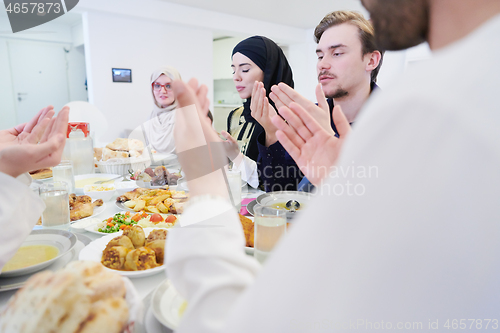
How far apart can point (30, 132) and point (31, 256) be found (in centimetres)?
Result: 45

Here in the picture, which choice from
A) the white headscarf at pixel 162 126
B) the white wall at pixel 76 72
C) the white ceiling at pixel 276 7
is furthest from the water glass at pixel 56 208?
the white wall at pixel 76 72

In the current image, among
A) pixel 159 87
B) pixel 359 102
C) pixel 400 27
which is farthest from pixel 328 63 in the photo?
pixel 159 87

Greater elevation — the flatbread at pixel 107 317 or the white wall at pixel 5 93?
the white wall at pixel 5 93

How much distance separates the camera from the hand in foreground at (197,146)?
545mm

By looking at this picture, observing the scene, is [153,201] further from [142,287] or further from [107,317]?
[107,317]

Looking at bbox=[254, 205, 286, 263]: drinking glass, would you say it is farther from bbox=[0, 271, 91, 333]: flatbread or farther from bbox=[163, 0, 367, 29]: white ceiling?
bbox=[163, 0, 367, 29]: white ceiling

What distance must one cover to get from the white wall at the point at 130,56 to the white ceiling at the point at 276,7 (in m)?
0.71

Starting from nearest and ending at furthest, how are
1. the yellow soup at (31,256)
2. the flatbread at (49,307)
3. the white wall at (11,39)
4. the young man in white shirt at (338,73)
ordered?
the flatbread at (49,307) → the yellow soup at (31,256) → the young man in white shirt at (338,73) → the white wall at (11,39)

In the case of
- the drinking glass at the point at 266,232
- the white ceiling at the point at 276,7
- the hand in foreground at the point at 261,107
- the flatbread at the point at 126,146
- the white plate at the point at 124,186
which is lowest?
the white plate at the point at 124,186

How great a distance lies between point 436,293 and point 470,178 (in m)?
0.16

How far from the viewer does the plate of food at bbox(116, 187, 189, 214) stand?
4.17 feet

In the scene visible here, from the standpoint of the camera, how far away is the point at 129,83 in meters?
6.04

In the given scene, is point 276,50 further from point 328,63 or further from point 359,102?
point 359,102

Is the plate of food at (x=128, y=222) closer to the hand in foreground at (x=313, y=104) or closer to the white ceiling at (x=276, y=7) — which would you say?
the hand in foreground at (x=313, y=104)
